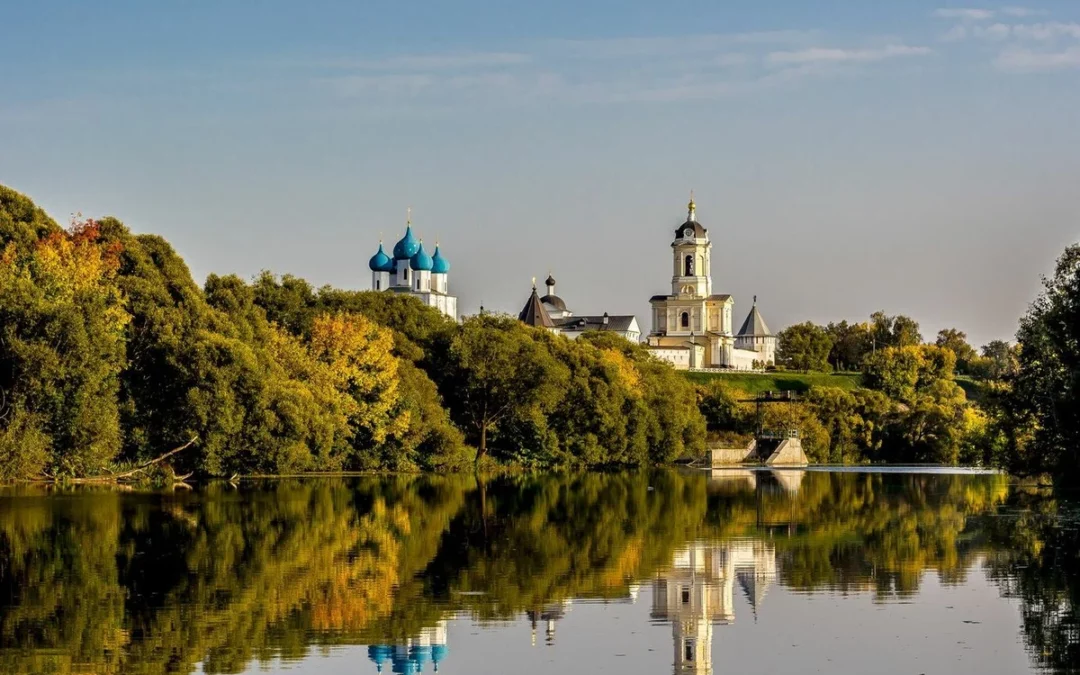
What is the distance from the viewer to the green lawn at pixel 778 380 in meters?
123

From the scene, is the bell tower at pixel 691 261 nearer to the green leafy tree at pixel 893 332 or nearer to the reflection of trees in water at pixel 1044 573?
the green leafy tree at pixel 893 332

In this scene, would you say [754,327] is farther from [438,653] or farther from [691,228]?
[438,653]

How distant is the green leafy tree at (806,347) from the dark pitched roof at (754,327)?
441 cm

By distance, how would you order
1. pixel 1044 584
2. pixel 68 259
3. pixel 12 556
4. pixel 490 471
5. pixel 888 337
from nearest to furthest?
pixel 1044 584
pixel 12 556
pixel 68 259
pixel 490 471
pixel 888 337

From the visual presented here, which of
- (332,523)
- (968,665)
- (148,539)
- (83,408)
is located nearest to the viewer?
(968,665)

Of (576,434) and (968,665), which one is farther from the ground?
(576,434)

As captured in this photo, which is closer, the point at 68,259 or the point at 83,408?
the point at 83,408

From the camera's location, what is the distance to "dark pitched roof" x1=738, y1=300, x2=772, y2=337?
181 metres

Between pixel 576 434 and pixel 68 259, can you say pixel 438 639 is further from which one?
pixel 576 434

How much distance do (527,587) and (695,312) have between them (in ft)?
486

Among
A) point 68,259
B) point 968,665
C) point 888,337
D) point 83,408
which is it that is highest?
point 888,337

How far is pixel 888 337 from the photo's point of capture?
558 feet

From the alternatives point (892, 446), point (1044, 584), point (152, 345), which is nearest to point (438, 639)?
point (1044, 584)

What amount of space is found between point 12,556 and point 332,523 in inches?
381
